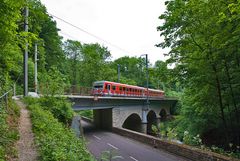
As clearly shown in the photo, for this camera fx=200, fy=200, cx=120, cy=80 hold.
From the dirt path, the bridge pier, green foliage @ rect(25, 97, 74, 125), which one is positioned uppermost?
green foliage @ rect(25, 97, 74, 125)

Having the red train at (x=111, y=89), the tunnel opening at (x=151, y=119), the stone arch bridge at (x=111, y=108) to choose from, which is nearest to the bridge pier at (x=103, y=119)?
the stone arch bridge at (x=111, y=108)

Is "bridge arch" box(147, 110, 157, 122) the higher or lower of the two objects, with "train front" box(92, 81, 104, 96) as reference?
lower

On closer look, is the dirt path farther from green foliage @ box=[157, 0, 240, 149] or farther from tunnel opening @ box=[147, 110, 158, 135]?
tunnel opening @ box=[147, 110, 158, 135]

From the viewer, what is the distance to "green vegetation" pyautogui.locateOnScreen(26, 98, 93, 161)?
4.70 m

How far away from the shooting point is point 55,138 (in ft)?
19.8

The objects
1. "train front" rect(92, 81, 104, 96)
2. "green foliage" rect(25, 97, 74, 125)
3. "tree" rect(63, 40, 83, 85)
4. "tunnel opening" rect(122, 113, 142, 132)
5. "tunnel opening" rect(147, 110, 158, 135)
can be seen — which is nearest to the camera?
"green foliage" rect(25, 97, 74, 125)

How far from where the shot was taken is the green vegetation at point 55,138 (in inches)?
185

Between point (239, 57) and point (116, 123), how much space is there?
55.4 ft

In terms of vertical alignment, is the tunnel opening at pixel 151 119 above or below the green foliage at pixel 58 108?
below

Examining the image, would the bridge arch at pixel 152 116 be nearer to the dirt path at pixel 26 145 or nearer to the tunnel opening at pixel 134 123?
the tunnel opening at pixel 134 123

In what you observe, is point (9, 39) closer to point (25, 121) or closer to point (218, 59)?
point (25, 121)

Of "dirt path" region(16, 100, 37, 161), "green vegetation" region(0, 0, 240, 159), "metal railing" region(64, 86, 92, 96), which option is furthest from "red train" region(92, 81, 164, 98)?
"dirt path" region(16, 100, 37, 161)

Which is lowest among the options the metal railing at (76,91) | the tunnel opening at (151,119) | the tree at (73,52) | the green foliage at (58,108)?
the tunnel opening at (151,119)

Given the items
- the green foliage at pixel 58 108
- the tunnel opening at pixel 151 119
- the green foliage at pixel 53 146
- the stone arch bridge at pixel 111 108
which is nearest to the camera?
the green foliage at pixel 53 146
